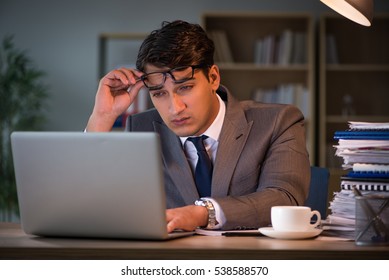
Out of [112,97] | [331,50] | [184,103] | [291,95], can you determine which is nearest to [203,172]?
[184,103]

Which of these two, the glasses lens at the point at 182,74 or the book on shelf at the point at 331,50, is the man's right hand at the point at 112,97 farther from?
the book on shelf at the point at 331,50

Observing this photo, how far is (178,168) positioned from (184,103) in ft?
0.67

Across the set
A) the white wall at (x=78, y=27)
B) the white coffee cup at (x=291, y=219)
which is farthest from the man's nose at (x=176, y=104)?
the white wall at (x=78, y=27)

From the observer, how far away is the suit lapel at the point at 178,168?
7.18 feet

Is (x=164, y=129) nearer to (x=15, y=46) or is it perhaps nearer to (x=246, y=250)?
(x=246, y=250)

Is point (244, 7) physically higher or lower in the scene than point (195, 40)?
higher

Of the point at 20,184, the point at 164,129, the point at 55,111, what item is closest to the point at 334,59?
the point at 55,111

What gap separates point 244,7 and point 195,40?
378cm

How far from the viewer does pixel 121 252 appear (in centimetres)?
137

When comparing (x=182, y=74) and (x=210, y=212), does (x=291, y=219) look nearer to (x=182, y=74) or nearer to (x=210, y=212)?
(x=210, y=212)

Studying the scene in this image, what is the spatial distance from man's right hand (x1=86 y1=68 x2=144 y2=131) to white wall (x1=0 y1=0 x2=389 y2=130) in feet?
11.4

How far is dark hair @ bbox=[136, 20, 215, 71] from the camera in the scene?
212 cm

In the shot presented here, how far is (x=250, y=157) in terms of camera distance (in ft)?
7.23

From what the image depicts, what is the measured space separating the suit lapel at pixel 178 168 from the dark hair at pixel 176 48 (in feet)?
0.83
